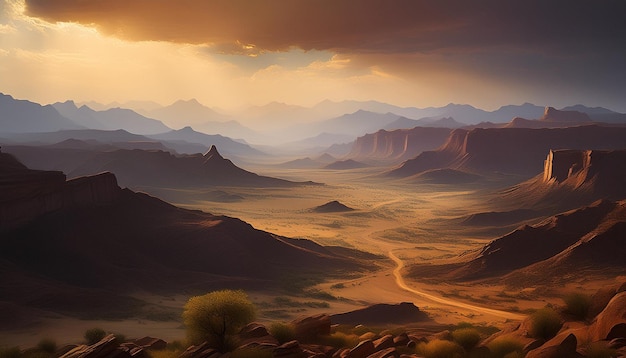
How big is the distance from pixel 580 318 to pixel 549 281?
34036 millimetres

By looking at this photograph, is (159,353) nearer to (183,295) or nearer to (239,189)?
(183,295)

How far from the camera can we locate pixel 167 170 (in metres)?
175

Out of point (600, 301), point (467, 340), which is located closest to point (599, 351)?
point (467, 340)

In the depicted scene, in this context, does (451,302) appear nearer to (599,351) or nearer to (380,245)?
(599,351)

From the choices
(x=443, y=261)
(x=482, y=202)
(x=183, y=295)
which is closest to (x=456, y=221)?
(x=482, y=202)

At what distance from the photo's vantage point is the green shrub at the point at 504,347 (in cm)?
1995

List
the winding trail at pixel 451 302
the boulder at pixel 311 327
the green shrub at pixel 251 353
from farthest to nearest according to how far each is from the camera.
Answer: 1. the winding trail at pixel 451 302
2. the boulder at pixel 311 327
3. the green shrub at pixel 251 353

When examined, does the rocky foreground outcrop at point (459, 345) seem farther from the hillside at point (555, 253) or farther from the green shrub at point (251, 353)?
the hillside at point (555, 253)

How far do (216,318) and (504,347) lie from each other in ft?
42.6

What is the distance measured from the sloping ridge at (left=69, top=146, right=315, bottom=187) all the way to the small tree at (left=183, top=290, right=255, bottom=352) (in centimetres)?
14354

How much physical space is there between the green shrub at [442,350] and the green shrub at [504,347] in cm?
141

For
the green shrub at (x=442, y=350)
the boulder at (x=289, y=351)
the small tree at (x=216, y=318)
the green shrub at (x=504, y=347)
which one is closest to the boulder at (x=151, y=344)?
the small tree at (x=216, y=318)

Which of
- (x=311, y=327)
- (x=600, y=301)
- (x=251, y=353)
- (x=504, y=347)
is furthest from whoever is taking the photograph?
(x=311, y=327)

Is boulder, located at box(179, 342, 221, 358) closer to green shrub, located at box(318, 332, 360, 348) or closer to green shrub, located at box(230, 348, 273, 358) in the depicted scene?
green shrub, located at box(230, 348, 273, 358)
